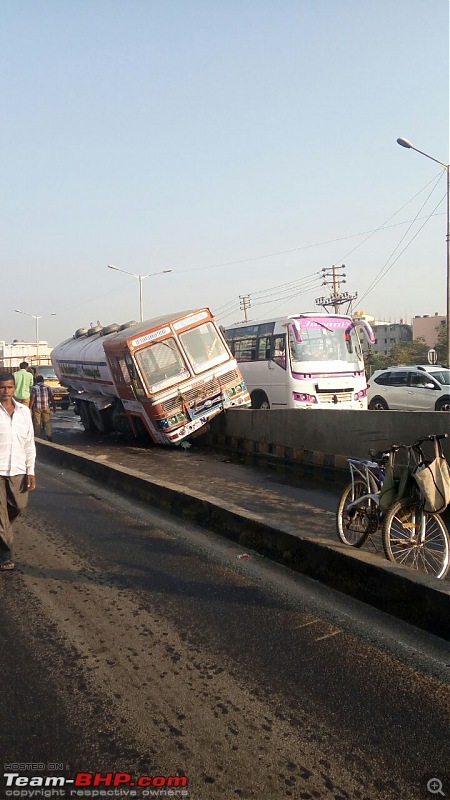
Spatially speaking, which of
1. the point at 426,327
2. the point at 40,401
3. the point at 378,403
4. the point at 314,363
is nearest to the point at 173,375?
the point at 40,401

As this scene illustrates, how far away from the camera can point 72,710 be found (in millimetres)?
3375

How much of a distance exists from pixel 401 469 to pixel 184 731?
2.83 m

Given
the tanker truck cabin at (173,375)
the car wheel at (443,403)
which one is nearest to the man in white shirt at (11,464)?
the tanker truck cabin at (173,375)

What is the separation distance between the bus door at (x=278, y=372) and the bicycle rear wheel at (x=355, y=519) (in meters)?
11.1

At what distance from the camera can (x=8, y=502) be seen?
589cm

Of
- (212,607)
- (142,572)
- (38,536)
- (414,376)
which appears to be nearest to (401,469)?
(212,607)

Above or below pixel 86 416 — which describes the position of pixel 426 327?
above

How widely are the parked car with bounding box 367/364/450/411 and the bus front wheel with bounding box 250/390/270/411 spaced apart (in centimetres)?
469

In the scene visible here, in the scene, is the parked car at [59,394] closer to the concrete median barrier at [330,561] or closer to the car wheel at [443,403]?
the car wheel at [443,403]

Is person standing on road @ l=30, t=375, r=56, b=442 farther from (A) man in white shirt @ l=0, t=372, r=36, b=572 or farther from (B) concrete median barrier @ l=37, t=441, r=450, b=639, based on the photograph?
(A) man in white shirt @ l=0, t=372, r=36, b=572

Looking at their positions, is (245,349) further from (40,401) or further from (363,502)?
(363,502)

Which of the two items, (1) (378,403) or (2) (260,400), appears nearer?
(2) (260,400)

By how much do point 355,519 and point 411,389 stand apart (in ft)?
50.0

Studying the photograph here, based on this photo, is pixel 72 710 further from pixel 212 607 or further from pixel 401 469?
pixel 401 469
